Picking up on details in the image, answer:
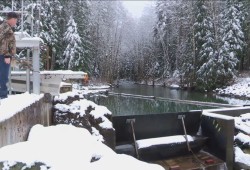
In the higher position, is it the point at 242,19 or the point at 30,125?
the point at 242,19

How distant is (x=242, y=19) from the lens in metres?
37.2

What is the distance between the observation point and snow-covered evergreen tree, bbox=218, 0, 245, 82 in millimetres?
33469

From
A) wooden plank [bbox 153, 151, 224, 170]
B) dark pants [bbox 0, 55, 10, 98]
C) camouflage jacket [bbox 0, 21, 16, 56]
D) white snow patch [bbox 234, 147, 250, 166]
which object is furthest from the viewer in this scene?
white snow patch [bbox 234, 147, 250, 166]

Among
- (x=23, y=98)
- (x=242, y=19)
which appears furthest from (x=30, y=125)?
(x=242, y=19)

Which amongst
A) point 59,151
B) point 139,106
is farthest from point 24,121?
point 139,106

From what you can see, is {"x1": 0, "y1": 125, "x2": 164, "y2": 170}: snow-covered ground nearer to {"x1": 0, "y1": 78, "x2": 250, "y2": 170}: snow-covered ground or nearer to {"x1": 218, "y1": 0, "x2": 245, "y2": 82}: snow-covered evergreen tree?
{"x1": 0, "y1": 78, "x2": 250, "y2": 170}: snow-covered ground

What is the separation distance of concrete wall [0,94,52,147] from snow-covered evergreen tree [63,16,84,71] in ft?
86.5

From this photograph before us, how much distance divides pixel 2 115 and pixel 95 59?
39.9 meters

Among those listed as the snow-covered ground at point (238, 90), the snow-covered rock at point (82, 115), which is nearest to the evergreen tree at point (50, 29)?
the snow-covered ground at point (238, 90)

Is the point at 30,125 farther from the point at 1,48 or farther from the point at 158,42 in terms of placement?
the point at 158,42

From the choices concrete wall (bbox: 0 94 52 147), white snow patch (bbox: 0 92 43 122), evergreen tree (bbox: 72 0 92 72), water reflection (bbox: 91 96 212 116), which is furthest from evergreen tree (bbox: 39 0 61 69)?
white snow patch (bbox: 0 92 43 122)

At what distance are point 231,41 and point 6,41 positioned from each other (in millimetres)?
31349

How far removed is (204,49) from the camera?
34875mm

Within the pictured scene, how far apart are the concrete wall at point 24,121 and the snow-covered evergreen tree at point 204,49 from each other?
27.8 metres
